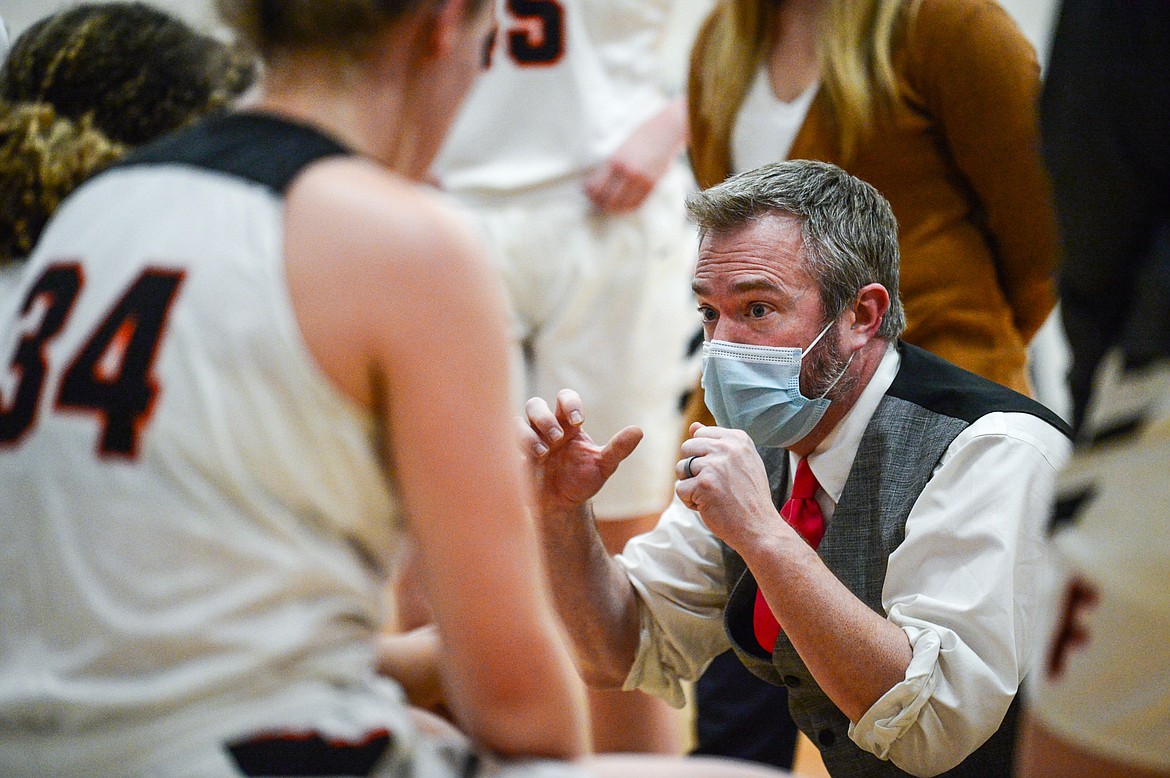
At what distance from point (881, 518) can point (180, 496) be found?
3.26 ft

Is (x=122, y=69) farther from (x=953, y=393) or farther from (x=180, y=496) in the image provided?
(x=953, y=393)

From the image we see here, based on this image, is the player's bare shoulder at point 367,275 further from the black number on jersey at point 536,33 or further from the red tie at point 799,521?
the black number on jersey at point 536,33

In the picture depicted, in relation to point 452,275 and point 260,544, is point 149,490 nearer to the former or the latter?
point 260,544

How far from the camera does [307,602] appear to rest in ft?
3.10

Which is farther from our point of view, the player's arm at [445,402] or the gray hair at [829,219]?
the gray hair at [829,219]

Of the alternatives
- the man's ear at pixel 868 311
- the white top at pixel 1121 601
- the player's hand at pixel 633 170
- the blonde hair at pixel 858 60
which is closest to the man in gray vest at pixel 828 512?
the man's ear at pixel 868 311

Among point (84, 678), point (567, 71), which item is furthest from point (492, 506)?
point (567, 71)

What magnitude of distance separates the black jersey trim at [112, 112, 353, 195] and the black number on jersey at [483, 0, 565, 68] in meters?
1.54

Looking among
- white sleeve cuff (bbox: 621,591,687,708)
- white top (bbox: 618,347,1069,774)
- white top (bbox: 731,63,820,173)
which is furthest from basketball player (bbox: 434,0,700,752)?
white top (bbox: 618,347,1069,774)

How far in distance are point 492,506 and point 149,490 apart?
0.80ft

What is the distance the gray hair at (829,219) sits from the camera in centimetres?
176

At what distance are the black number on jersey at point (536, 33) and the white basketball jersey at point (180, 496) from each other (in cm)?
163

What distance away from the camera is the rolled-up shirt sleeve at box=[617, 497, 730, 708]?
6.13 ft

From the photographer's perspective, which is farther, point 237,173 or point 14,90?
point 14,90
